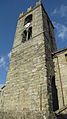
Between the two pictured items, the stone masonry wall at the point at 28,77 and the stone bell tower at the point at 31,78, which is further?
the stone masonry wall at the point at 28,77

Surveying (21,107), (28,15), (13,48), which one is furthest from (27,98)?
(28,15)

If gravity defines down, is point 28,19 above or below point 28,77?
above

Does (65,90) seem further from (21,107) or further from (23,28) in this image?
(23,28)

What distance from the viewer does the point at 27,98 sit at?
6.58m

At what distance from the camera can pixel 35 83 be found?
678 cm

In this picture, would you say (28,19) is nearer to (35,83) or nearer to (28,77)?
(28,77)

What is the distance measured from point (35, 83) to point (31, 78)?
554 millimetres

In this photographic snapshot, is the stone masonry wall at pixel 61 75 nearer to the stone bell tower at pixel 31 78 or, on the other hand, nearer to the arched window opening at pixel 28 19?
the stone bell tower at pixel 31 78

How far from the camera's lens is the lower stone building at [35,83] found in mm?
5527

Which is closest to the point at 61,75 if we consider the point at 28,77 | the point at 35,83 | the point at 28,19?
the point at 35,83

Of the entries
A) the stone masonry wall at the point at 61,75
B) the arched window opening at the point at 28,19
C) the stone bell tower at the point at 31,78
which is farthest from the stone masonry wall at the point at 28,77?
the arched window opening at the point at 28,19

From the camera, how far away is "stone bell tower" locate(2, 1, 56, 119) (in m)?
6.05

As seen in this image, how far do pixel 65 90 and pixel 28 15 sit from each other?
34.1ft

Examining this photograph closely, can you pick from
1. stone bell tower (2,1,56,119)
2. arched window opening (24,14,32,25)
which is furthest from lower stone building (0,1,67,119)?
arched window opening (24,14,32,25)
